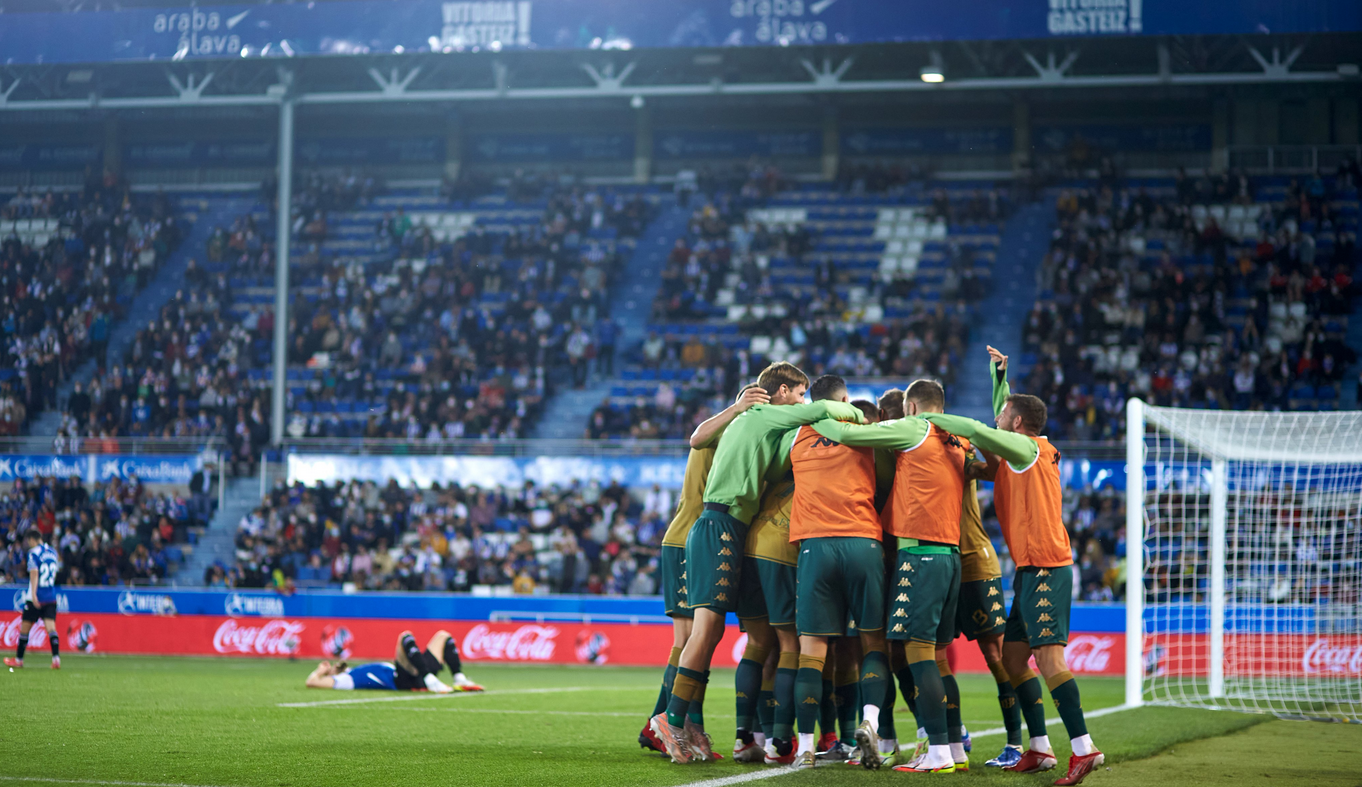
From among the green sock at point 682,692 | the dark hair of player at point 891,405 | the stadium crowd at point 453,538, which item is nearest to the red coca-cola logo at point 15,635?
the stadium crowd at point 453,538

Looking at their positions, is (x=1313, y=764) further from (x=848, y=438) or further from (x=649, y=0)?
(x=649, y=0)

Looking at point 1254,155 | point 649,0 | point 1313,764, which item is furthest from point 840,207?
point 1313,764

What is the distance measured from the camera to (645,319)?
29812 mm

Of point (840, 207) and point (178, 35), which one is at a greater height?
point (178, 35)

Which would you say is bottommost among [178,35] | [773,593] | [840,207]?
[773,593]

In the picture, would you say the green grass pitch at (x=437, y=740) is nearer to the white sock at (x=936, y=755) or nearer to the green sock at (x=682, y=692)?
the white sock at (x=936, y=755)

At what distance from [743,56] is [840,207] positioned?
13.8 feet

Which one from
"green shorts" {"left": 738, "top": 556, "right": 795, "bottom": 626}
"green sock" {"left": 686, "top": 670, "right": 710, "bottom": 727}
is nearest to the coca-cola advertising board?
"green sock" {"left": 686, "top": 670, "right": 710, "bottom": 727}

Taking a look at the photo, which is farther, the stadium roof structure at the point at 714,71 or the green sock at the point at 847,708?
the stadium roof structure at the point at 714,71

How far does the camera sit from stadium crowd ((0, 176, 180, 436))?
1089 inches

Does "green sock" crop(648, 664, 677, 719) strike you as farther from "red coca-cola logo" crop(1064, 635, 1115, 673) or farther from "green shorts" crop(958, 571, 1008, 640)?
"red coca-cola logo" crop(1064, 635, 1115, 673)

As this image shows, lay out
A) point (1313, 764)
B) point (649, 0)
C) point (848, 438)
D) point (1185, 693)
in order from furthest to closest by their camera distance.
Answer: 1. point (649, 0)
2. point (1185, 693)
3. point (1313, 764)
4. point (848, 438)

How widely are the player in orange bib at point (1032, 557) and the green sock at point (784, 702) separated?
1.27m

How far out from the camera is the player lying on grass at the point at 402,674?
13.6 metres
